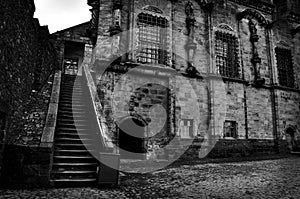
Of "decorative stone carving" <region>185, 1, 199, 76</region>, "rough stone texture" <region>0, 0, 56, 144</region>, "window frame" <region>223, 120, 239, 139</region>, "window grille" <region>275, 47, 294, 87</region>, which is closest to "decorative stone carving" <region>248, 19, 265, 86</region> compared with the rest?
"window grille" <region>275, 47, 294, 87</region>

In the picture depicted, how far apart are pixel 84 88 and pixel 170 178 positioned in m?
5.98

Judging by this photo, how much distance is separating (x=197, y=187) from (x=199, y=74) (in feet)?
28.3

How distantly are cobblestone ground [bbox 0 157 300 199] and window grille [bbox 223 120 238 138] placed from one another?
5699 millimetres

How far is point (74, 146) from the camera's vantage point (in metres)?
6.80

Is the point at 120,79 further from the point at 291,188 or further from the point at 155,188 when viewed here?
the point at 291,188

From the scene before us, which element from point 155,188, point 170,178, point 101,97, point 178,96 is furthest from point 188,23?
point 155,188

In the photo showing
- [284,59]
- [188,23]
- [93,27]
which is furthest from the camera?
[284,59]

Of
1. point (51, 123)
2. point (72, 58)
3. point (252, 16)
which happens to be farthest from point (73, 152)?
point (252, 16)

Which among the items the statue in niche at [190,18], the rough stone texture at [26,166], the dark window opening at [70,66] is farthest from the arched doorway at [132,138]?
the dark window opening at [70,66]

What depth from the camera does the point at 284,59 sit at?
17.6m

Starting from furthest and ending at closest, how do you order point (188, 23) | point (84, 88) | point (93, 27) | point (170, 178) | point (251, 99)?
point (251, 99)
point (188, 23)
point (93, 27)
point (84, 88)
point (170, 178)

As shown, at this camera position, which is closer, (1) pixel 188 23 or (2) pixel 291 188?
(2) pixel 291 188

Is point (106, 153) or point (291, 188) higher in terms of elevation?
point (106, 153)

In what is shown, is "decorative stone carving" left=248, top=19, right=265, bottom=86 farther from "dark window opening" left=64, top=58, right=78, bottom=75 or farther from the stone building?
"dark window opening" left=64, top=58, right=78, bottom=75
